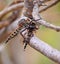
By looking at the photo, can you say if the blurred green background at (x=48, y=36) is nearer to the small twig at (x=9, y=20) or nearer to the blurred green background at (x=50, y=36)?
the blurred green background at (x=50, y=36)

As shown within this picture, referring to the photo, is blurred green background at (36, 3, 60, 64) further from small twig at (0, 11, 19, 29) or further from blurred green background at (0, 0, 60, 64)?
small twig at (0, 11, 19, 29)

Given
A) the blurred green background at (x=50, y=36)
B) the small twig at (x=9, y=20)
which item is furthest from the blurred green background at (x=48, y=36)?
the small twig at (x=9, y=20)

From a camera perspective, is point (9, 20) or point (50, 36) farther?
point (50, 36)

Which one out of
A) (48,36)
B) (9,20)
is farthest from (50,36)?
(9,20)

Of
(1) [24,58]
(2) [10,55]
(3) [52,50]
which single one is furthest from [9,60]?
(3) [52,50]

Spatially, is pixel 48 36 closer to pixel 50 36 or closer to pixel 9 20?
pixel 50 36

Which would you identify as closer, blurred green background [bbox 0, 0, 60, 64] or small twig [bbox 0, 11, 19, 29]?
small twig [bbox 0, 11, 19, 29]

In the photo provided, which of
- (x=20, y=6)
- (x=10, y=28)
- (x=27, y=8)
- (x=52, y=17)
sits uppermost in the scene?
(x=27, y=8)

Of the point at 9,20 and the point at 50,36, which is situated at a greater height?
the point at 9,20

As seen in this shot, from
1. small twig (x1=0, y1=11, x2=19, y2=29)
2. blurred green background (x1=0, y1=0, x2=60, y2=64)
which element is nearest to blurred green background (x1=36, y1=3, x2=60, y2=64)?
blurred green background (x1=0, y1=0, x2=60, y2=64)

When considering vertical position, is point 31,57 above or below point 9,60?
below

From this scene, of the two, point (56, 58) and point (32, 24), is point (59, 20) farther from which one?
point (56, 58)
